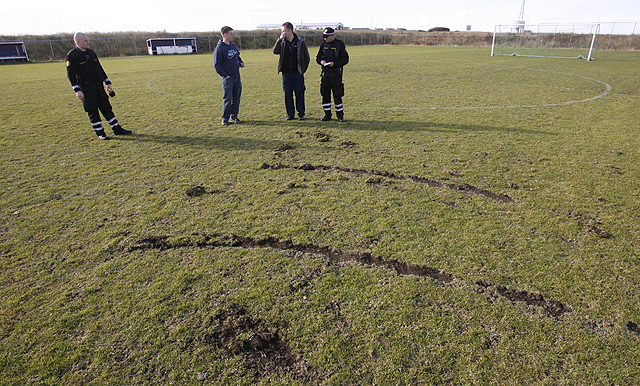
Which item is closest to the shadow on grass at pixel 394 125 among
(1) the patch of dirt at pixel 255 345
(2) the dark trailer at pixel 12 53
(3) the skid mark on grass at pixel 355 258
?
(3) the skid mark on grass at pixel 355 258

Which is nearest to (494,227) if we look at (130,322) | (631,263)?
(631,263)

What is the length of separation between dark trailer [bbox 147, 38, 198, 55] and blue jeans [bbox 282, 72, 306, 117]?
122 ft

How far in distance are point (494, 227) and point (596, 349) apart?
1.64 meters

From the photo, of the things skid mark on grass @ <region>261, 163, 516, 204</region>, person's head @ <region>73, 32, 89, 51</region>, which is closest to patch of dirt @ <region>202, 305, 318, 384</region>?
skid mark on grass @ <region>261, 163, 516, 204</region>

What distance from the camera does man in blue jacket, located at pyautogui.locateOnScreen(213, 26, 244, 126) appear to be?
771 centimetres

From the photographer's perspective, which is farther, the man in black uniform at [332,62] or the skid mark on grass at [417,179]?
the man in black uniform at [332,62]

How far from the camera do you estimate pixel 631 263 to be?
3377 millimetres

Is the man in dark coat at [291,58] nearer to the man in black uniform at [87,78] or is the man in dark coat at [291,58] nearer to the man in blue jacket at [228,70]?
the man in blue jacket at [228,70]

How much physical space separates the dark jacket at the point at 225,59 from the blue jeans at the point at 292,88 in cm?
112

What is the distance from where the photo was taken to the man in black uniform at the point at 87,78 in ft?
22.2

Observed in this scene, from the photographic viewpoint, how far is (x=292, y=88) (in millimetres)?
8523

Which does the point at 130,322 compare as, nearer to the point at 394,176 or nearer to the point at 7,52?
the point at 394,176

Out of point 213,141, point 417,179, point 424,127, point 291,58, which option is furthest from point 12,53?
point 417,179

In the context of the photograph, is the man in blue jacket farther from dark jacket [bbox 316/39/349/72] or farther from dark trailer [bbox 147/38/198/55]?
dark trailer [bbox 147/38/198/55]
